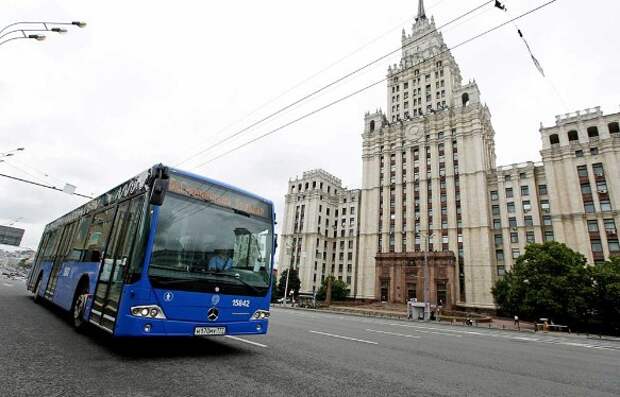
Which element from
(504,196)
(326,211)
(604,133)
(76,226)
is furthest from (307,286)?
(76,226)

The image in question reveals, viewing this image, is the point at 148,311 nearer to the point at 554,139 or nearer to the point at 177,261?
the point at 177,261

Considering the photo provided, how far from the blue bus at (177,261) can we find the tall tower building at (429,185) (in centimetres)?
4619

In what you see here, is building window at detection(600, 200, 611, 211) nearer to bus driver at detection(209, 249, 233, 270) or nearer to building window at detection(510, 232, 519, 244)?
building window at detection(510, 232, 519, 244)

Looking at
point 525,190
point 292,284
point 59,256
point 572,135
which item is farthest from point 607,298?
point 292,284

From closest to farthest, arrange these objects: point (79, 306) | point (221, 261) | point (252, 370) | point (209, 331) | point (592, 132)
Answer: point (252, 370), point (209, 331), point (221, 261), point (79, 306), point (592, 132)

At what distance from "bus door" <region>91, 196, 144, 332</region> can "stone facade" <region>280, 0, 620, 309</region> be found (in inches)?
1683

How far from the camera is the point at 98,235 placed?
7.47 m

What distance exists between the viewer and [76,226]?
31.9ft

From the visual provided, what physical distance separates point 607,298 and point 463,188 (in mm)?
31855

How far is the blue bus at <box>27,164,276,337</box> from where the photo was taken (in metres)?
5.08

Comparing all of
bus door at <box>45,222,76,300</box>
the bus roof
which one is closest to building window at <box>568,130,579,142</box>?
the bus roof

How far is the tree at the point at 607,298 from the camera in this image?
90.8ft

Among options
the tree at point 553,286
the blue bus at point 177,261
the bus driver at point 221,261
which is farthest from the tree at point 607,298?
the bus driver at point 221,261

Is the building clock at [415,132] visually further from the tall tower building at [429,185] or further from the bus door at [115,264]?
the bus door at [115,264]
